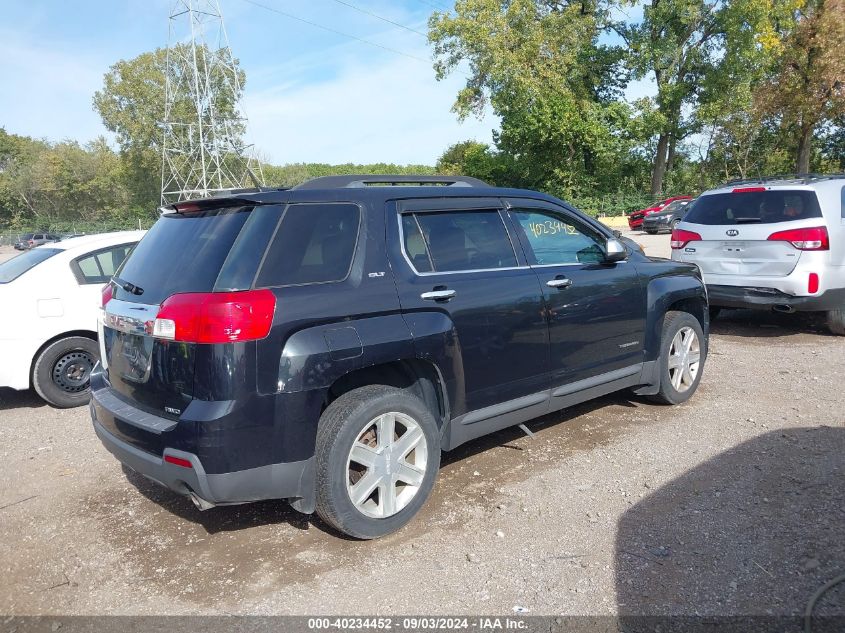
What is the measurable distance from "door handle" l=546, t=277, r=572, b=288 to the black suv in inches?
0.6

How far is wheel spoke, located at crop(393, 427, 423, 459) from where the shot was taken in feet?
11.8

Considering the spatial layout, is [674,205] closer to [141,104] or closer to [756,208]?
[756,208]

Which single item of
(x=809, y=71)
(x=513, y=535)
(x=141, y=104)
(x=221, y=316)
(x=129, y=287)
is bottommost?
(x=513, y=535)

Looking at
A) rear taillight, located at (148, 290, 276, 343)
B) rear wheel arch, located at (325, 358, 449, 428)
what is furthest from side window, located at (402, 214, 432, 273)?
rear taillight, located at (148, 290, 276, 343)

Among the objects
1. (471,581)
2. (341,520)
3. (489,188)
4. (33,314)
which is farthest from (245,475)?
(33,314)

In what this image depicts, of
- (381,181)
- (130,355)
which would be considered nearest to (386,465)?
(130,355)

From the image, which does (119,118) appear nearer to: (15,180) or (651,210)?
(15,180)

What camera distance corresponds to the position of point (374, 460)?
11.6 ft

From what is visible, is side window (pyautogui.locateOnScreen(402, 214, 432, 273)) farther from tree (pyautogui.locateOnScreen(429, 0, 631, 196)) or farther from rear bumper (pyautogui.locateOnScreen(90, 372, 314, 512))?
tree (pyautogui.locateOnScreen(429, 0, 631, 196))

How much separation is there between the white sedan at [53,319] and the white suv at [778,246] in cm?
685

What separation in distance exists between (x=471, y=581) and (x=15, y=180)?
8225cm

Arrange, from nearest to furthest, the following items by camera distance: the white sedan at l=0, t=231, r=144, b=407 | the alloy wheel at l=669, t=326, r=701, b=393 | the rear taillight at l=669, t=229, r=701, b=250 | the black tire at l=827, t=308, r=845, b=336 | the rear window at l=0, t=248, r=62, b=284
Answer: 1. the alloy wheel at l=669, t=326, r=701, b=393
2. the white sedan at l=0, t=231, r=144, b=407
3. the rear window at l=0, t=248, r=62, b=284
4. the black tire at l=827, t=308, r=845, b=336
5. the rear taillight at l=669, t=229, r=701, b=250

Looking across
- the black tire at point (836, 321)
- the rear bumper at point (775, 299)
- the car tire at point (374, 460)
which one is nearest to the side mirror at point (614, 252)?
the car tire at point (374, 460)

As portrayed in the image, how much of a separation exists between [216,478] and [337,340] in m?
0.86
